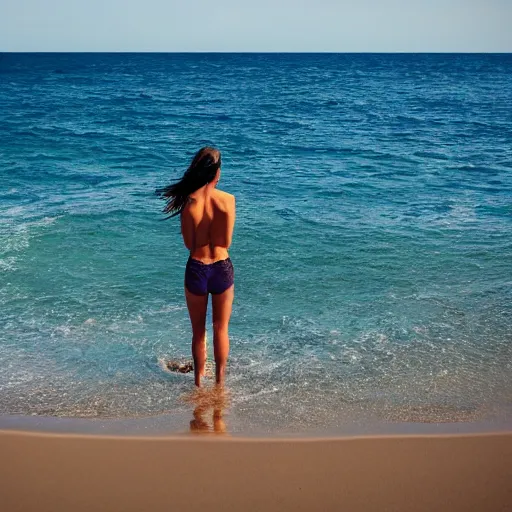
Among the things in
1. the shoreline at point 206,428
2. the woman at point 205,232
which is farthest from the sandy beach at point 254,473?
the woman at point 205,232

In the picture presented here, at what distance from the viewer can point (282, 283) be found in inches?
295

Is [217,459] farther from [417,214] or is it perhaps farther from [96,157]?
[96,157]

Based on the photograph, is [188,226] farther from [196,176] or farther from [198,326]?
[198,326]

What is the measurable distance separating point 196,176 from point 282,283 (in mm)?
3197

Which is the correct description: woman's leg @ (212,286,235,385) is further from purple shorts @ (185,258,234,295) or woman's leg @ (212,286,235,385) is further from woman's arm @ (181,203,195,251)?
woman's arm @ (181,203,195,251)

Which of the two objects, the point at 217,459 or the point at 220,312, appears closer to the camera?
the point at 217,459

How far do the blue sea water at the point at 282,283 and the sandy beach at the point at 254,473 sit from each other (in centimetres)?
54

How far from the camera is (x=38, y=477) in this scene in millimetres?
3461

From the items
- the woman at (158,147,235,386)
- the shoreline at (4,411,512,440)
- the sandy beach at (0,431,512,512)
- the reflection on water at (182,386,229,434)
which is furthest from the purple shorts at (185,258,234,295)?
the sandy beach at (0,431,512,512)

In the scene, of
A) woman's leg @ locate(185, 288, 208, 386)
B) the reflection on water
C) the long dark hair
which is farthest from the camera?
woman's leg @ locate(185, 288, 208, 386)

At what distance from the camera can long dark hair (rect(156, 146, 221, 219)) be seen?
14.6 ft

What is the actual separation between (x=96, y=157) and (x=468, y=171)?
9104 millimetres

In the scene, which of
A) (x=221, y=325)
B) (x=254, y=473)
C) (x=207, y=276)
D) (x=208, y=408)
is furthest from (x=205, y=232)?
(x=254, y=473)

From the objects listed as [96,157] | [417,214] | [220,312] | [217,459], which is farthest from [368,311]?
[96,157]
